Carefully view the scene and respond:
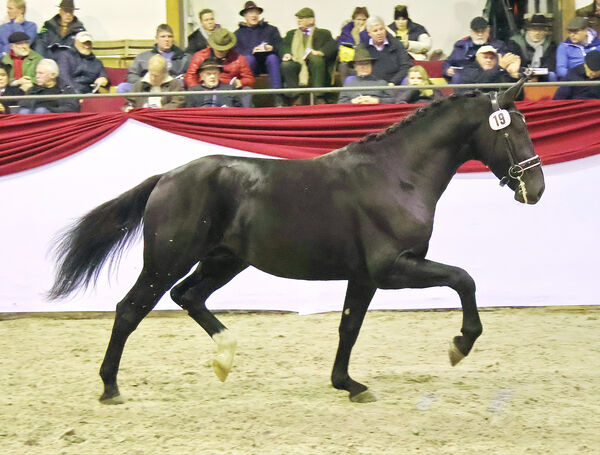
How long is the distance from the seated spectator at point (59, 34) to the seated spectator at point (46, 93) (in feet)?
2.76

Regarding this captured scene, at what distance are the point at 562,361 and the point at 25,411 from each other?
11.8 feet

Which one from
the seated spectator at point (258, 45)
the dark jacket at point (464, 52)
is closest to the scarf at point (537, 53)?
the dark jacket at point (464, 52)

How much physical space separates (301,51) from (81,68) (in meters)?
2.19

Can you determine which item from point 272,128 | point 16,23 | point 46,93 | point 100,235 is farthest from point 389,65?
point 16,23

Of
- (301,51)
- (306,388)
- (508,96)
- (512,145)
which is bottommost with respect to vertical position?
(306,388)

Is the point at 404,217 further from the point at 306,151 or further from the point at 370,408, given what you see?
the point at 306,151

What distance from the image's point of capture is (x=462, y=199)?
809 centimetres

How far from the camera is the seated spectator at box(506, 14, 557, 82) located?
9242 millimetres

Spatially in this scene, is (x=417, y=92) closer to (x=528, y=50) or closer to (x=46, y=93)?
(x=528, y=50)

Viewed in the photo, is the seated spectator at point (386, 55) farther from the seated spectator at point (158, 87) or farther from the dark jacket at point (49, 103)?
the dark jacket at point (49, 103)

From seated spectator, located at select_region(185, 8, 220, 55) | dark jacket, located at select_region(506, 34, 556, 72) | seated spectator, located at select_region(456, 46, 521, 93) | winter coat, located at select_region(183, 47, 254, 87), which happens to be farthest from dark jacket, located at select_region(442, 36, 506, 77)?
seated spectator, located at select_region(185, 8, 220, 55)

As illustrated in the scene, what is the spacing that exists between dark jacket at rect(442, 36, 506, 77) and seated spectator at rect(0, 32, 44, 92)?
13.3 feet

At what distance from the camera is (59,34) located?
31.9ft

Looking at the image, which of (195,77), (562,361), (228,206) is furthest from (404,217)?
(195,77)
